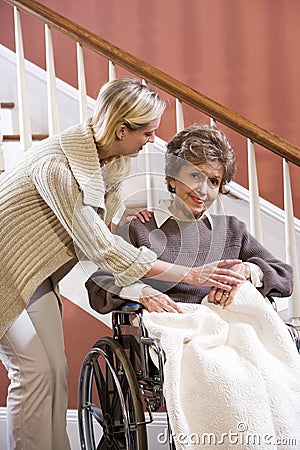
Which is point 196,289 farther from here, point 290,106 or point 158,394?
point 290,106

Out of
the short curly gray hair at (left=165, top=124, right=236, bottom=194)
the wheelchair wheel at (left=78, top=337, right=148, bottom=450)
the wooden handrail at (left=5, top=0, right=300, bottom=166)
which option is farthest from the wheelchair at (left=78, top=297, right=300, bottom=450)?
the wooden handrail at (left=5, top=0, right=300, bottom=166)

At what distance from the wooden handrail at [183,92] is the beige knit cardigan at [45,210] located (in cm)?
48

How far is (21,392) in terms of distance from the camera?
7.53 feet

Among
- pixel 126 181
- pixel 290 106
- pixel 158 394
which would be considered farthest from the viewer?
pixel 290 106

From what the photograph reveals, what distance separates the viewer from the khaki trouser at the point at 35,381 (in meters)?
2.28

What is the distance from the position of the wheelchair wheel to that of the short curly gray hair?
0.51m

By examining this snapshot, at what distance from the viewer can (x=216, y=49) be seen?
3773 mm

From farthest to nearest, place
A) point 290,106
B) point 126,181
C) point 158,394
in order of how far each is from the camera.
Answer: point 290,106, point 126,181, point 158,394

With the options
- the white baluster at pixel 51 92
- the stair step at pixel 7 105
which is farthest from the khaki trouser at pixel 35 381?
the stair step at pixel 7 105

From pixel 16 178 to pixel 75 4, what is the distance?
5.99 ft

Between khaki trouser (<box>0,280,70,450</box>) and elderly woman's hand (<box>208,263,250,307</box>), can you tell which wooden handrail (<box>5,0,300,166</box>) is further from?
khaki trouser (<box>0,280,70,450</box>)

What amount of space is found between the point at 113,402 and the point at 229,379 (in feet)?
1.83

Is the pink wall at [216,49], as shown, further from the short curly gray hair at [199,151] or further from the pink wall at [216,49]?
the short curly gray hair at [199,151]

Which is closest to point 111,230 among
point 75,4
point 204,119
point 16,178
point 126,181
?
point 126,181
